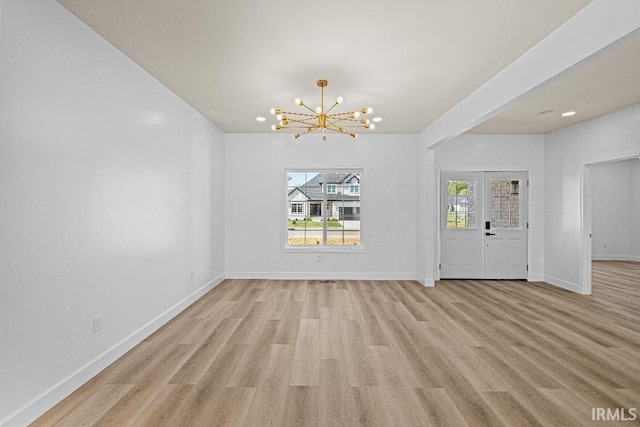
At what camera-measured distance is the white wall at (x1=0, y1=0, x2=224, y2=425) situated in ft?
6.29

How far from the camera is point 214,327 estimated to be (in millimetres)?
3674

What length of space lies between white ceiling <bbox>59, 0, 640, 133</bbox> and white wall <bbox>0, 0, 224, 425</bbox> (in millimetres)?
400

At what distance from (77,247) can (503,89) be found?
4134 mm

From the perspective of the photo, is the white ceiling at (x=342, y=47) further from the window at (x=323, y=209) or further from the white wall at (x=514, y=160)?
the window at (x=323, y=209)

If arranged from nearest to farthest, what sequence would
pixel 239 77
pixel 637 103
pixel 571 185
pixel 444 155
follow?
1. pixel 239 77
2. pixel 637 103
3. pixel 571 185
4. pixel 444 155

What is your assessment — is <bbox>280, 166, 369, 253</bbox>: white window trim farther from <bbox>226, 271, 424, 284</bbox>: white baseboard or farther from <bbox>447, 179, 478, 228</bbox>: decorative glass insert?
<bbox>447, 179, 478, 228</bbox>: decorative glass insert

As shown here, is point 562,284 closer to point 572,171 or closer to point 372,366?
point 572,171

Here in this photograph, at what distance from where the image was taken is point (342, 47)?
286 cm

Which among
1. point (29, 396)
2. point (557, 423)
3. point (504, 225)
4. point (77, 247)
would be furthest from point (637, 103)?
point (29, 396)

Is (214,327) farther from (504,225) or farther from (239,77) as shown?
(504,225)

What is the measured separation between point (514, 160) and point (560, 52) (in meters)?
4.15

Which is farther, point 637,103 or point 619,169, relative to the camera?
point 619,169

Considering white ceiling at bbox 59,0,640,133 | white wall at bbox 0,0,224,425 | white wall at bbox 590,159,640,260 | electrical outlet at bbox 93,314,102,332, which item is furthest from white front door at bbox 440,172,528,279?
electrical outlet at bbox 93,314,102,332

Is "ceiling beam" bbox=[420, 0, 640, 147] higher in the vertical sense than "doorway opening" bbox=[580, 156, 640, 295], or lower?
higher
